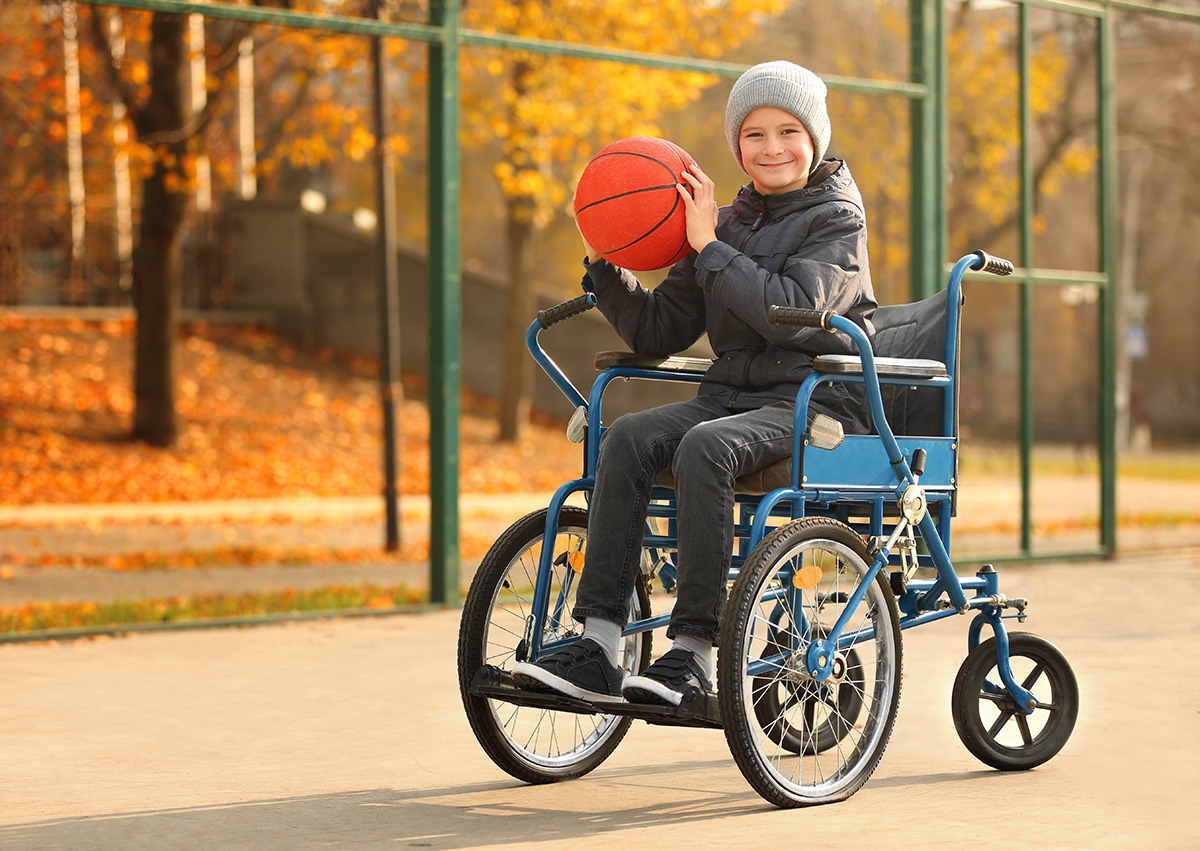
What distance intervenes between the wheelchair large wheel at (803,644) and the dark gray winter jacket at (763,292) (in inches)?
17.2

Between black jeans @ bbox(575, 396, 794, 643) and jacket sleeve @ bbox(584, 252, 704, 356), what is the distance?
334 millimetres

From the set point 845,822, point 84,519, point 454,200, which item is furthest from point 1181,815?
point 84,519

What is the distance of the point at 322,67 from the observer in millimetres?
15359

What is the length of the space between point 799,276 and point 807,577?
76 centimetres

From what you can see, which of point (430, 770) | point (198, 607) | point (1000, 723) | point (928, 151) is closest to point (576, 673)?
point (430, 770)

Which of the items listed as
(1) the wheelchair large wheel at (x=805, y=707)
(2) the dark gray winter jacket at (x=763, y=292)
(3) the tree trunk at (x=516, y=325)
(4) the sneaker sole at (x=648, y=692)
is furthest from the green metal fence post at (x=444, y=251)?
(3) the tree trunk at (x=516, y=325)

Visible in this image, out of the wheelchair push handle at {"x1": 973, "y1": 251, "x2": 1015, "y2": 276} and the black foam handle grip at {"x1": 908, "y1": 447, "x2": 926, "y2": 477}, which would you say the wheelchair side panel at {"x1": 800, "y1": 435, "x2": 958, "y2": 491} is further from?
the wheelchair push handle at {"x1": 973, "y1": 251, "x2": 1015, "y2": 276}

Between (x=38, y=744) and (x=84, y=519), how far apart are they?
25.5 feet

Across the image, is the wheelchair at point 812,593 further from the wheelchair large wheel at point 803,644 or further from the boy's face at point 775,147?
the boy's face at point 775,147

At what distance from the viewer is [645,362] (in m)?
4.49

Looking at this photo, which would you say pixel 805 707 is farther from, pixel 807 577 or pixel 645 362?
pixel 645 362

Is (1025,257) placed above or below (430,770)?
above

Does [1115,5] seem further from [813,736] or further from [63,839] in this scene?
[63,839]

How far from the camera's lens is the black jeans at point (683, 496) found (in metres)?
3.91
